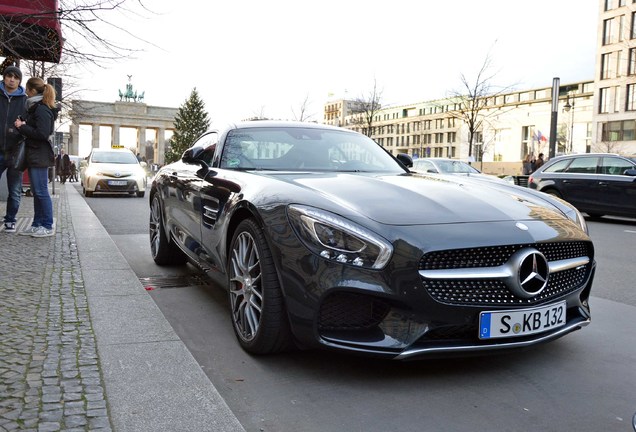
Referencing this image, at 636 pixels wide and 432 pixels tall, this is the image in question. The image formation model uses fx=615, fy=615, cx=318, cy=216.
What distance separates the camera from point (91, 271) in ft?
17.6

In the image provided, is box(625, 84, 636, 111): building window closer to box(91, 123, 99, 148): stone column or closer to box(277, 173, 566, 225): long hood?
box(277, 173, 566, 225): long hood

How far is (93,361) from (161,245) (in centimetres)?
318

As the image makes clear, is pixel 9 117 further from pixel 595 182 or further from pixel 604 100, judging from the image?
pixel 604 100

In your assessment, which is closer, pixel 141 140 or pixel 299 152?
pixel 299 152

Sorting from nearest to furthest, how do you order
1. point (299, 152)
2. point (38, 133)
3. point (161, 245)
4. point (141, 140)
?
1. point (299, 152)
2. point (161, 245)
3. point (38, 133)
4. point (141, 140)

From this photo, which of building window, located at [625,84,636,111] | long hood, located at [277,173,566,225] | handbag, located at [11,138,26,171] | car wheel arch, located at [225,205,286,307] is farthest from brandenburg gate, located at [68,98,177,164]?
long hood, located at [277,173,566,225]

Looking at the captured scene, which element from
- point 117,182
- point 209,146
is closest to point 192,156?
point 209,146

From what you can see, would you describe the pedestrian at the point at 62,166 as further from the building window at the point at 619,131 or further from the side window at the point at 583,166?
the building window at the point at 619,131

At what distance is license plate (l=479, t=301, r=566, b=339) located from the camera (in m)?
2.90

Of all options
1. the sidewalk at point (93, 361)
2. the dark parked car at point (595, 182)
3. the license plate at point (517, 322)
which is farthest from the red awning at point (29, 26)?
the dark parked car at point (595, 182)

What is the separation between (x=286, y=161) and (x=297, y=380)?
1.85m

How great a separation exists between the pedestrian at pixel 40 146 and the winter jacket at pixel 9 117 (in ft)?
0.54

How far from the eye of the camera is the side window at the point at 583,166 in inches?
556

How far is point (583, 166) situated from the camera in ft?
47.1
